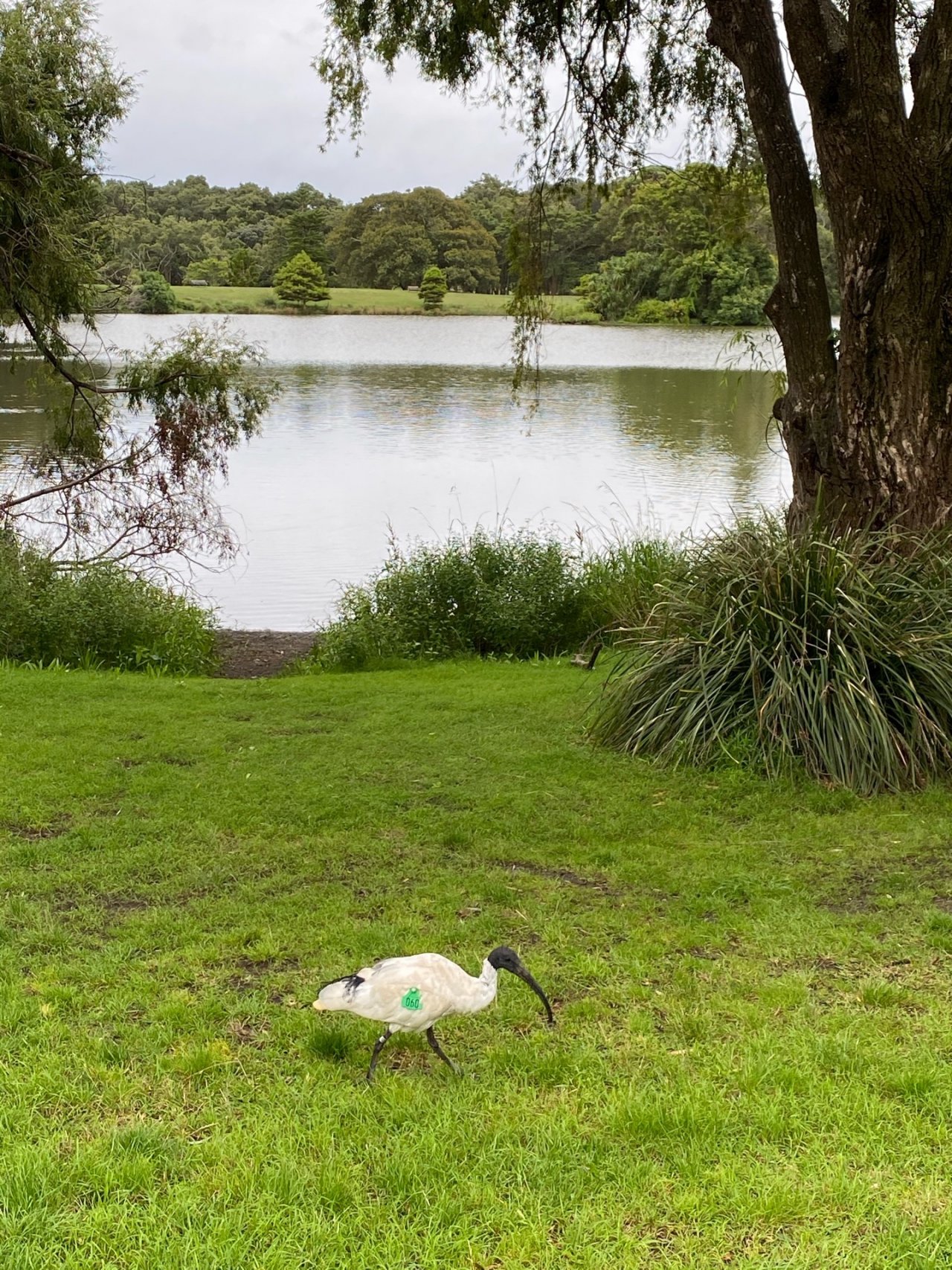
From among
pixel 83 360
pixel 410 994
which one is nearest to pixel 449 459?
pixel 83 360

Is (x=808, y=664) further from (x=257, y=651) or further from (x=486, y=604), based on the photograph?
(x=257, y=651)

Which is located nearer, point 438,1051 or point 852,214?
point 438,1051

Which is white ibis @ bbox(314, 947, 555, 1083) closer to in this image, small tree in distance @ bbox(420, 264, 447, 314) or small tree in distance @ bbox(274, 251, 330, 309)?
small tree in distance @ bbox(420, 264, 447, 314)

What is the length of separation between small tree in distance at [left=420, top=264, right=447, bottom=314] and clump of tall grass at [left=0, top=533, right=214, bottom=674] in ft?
120

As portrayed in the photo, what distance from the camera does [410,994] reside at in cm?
302

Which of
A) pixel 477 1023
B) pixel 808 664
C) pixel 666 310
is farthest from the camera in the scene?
pixel 666 310

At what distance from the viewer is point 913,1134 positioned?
2.85 meters

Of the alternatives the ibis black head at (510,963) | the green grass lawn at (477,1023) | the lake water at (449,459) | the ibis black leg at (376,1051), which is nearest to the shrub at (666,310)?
the lake water at (449,459)

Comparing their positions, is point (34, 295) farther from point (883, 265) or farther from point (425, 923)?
point (425, 923)

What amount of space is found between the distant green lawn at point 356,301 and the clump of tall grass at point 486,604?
30198 mm

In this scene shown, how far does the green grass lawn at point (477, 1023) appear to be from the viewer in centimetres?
256

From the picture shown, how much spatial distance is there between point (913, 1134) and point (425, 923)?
6.65 ft

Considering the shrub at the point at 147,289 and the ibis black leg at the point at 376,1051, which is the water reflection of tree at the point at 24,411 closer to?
the shrub at the point at 147,289

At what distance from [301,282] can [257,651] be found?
41.9 meters
